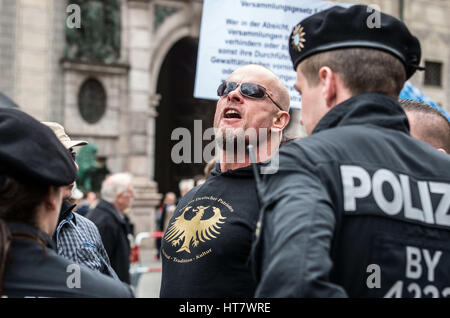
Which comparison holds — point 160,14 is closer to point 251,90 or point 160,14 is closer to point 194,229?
point 251,90

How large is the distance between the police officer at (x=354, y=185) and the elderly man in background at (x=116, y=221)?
14.0 feet

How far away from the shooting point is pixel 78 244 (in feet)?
10.1

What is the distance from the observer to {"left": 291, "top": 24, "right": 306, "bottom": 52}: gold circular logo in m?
1.96

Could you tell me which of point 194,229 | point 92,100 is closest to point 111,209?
point 194,229

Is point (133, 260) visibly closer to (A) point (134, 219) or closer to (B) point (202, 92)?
(B) point (202, 92)

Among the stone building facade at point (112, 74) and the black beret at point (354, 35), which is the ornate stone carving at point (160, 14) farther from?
the black beret at point (354, 35)

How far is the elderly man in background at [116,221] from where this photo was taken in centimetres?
592

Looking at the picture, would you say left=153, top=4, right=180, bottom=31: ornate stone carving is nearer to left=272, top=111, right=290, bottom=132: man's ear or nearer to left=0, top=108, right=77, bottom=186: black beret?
left=272, top=111, right=290, bottom=132: man's ear

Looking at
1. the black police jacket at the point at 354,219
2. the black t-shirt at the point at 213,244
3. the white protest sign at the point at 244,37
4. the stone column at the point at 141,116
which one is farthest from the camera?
the stone column at the point at 141,116

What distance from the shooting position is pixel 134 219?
15359 millimetres

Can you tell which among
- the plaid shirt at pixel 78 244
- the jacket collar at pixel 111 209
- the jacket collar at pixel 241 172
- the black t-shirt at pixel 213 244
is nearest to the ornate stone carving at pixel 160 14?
the jacket collar at pixel 111 209

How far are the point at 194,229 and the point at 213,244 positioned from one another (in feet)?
0.43

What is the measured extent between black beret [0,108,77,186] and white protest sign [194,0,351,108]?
7.85ft

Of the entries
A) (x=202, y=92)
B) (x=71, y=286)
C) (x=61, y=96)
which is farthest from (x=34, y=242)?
(x=61, y=96)
